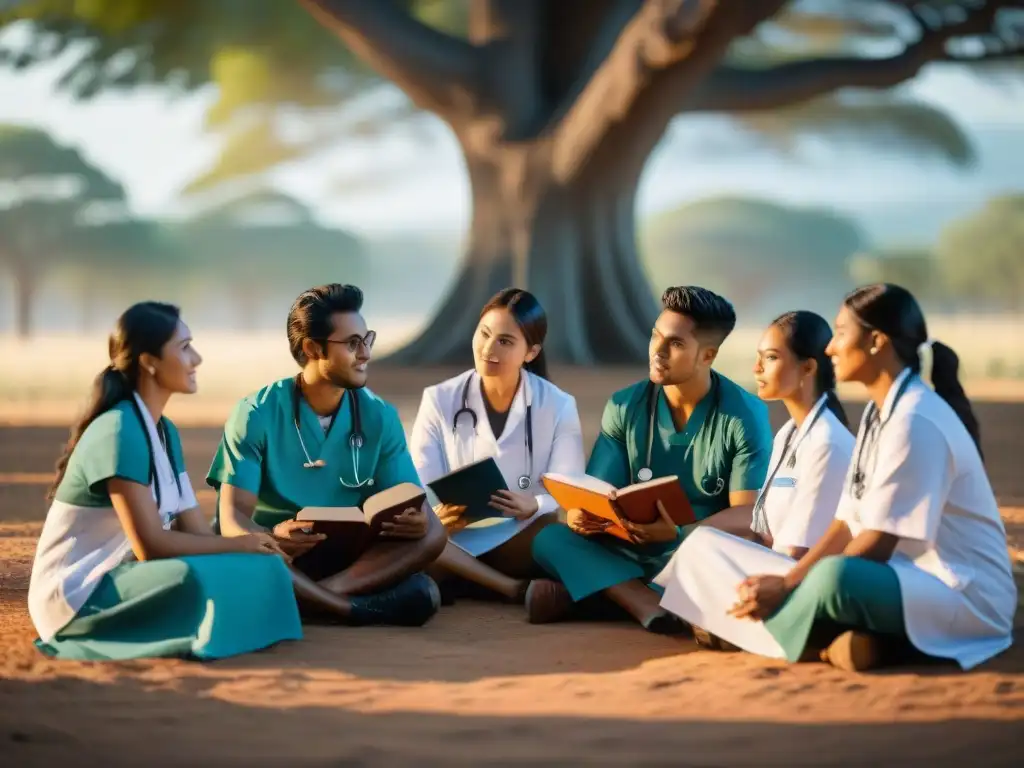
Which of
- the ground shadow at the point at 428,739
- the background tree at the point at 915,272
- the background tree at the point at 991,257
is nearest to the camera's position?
the ground shadow at the point at 428,739

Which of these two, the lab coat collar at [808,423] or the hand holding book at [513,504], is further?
the hand holding book at [513,504]

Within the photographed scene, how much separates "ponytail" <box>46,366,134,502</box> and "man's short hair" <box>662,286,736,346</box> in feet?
6.66

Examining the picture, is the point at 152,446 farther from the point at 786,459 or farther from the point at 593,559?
the point at 786,459

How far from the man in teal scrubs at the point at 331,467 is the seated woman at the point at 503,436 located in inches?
15.7

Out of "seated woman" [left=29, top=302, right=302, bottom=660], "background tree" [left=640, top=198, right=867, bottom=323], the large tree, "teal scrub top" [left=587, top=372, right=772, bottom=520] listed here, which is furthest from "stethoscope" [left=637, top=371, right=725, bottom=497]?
"background tree" [left=640, top=198, right=867, bottom=323]

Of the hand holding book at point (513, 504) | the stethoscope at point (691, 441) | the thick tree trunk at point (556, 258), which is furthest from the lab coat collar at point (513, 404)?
the thick tree trunk at point (556, 258)

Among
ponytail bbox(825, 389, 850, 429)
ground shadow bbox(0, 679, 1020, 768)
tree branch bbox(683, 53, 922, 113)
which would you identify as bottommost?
ground shadow bbox(0, 679, 1020, 768)

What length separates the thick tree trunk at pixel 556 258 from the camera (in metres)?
17.6

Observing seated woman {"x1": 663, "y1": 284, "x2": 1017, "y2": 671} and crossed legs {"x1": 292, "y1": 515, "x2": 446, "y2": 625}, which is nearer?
seated woman {"x1": 663, "y1": 284, "x2": 1017, "y2": 671}

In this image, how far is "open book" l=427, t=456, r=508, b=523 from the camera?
5.60m

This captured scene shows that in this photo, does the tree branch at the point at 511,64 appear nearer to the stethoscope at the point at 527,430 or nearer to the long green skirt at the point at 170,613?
the stethoscope at the point at 527,430

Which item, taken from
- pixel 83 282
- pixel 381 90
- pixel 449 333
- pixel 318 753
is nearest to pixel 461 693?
pixel 318 753

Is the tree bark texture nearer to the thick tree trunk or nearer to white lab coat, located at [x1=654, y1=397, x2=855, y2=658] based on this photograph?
the thick tree trunk

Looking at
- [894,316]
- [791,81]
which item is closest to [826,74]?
[791,81]
